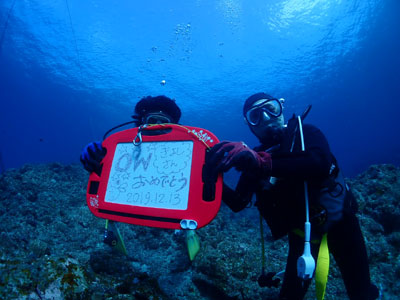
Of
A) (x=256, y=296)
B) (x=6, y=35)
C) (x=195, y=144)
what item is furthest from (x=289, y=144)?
(x=6, y=35)

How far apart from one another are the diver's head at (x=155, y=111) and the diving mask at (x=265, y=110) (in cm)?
126

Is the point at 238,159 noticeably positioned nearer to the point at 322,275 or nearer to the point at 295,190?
the point at 295,190

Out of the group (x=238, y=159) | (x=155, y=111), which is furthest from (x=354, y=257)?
(x=155, y=111)

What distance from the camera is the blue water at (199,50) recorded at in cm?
2123

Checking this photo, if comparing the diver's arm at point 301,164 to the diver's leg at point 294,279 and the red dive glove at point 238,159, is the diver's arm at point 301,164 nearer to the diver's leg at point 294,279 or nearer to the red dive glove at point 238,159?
the red dive glove at point 238,159

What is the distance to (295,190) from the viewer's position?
7.34 ft

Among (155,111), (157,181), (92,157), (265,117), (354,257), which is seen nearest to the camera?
(157,181)

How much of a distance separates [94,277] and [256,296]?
2.52 metres

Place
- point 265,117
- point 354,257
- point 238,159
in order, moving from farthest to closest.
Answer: point 265,117 < point 354,257 < point 238,159

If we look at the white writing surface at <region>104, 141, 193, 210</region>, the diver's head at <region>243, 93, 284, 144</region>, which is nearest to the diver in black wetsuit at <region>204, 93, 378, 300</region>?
the diver's head at <region>243, 93, 284, 144</region>

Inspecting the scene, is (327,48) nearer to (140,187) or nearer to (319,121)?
(140,187)

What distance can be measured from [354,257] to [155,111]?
3249 millimetres

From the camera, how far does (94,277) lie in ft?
6.37

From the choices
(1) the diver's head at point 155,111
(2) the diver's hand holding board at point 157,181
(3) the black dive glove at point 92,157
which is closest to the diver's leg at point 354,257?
(2) the diver's hand holding board at point 157,181
